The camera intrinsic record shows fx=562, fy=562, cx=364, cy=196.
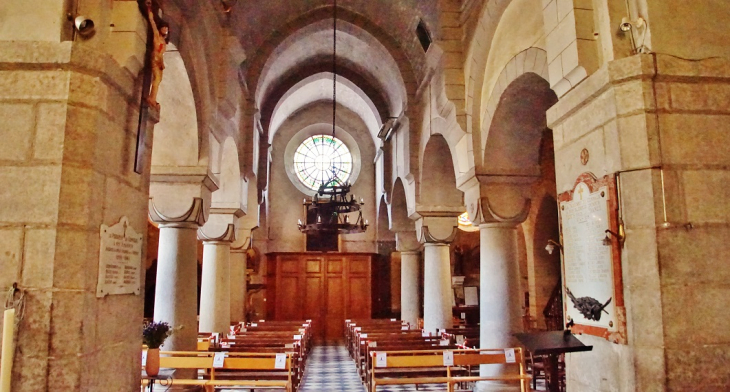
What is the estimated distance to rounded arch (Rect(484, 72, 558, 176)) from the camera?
23.2 feet

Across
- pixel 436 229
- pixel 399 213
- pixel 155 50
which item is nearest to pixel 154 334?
pixel 155 50

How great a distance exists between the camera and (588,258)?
4070mm

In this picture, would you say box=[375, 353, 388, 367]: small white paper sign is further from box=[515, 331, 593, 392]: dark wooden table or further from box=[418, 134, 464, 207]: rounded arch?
box=[418, 134, 464, 207]: rounded arch

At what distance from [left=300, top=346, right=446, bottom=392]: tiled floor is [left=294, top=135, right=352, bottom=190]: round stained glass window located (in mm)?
7194

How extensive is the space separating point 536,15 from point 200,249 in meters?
13.1

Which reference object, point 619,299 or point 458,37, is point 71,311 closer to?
point 619,299

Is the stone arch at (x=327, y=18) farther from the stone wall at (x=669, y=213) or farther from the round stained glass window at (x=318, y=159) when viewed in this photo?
the stone wall at (x=669, y=213)

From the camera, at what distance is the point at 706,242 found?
3617 mm

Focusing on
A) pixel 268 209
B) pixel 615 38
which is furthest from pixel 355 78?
pixel 615 38

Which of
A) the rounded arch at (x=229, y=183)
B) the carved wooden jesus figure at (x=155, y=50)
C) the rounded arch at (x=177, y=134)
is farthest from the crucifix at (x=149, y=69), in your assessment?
the rounded arch at (x=229, y=183)

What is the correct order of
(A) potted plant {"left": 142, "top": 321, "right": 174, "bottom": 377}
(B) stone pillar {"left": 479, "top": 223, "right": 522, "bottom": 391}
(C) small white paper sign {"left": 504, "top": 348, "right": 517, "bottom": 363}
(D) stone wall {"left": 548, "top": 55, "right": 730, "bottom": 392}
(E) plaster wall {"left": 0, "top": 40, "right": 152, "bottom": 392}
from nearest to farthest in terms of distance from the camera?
(E) plaster wall {"left": 0, "top": 40, "right": 152, "bottom": 392}, (D) stone wall {"left": 548, "top": 55, "right": 730, "bottom": 392}, (A) potted plant {"left": 142, "top": 321, "right": 174, "bottom": 377}, (C) small white paper sign {"left": 504, "top": 348, "right": 517, "bottom": 363}, (B) stone pillar {"left": 479, "top": 223, "right": 522, "bottom": 391}

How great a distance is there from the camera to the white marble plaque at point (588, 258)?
3.82 meters

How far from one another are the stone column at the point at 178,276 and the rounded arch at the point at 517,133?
3.98m

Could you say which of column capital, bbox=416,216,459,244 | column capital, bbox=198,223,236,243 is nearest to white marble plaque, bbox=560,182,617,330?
column capital, bbox=416,216,459,244
